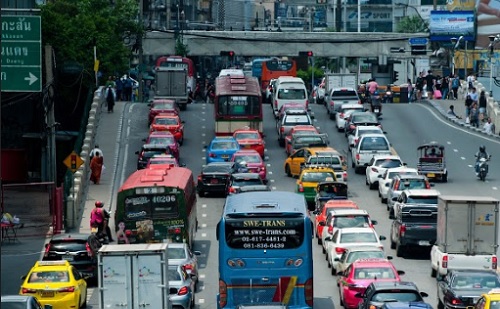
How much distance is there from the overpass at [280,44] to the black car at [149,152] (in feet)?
184

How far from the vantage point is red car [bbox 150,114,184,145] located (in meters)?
66.8

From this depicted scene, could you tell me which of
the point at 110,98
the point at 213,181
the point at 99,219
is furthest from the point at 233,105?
the point at 99,219

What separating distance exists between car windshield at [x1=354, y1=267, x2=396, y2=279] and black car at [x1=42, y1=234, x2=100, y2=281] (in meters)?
7.62

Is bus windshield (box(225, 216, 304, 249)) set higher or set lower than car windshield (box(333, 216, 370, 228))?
higher

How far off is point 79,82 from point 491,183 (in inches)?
982

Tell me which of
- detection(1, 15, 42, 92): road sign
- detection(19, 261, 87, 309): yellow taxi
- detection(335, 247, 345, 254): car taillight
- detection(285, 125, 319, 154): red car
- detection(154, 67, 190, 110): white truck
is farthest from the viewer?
detection(154, 67, 190, 110): white truck

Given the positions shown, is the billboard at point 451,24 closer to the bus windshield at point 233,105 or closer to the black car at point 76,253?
the bus windshield at point 233,105

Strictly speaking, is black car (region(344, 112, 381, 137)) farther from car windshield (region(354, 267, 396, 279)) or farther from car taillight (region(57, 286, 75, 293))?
car taillight (region(57, 286, 75, 293))

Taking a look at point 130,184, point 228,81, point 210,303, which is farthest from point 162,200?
point 228,81

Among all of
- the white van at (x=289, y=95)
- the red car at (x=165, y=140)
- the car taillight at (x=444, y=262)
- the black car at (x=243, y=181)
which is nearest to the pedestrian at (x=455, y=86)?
the white van at (x=289, y=95)

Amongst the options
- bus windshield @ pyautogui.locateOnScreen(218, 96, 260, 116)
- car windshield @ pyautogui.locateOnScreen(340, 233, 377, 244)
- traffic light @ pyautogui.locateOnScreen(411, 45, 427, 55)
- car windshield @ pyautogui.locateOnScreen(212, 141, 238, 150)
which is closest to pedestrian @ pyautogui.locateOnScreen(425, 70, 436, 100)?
traffic light @ pyautogui.locateOnScreen(411, 45, 427, 55)

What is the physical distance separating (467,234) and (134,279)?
35.7 ft

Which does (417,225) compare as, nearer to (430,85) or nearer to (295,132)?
(295,132)

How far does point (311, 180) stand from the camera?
5225 cm
